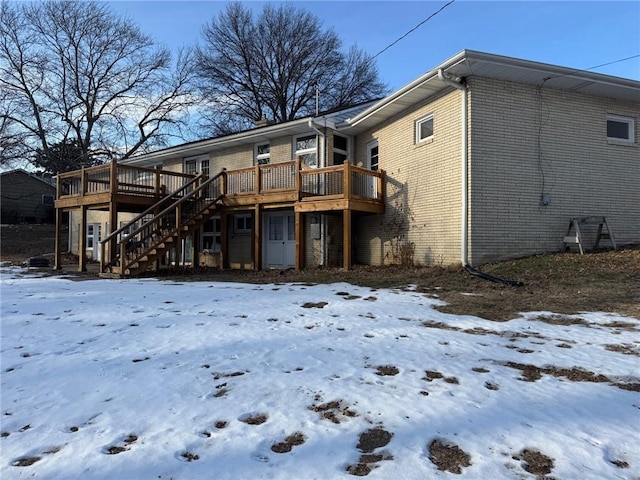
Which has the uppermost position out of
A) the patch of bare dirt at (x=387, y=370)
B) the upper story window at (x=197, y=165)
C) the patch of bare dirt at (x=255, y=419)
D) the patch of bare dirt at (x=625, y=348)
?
the upper story window at (x=197, y=165)

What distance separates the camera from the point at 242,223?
1642 centimetres

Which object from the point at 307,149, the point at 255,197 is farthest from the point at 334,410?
the point at 307,149

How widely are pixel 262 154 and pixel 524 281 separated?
35.1 ft

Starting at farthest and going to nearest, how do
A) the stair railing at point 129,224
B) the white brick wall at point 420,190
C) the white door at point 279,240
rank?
the white door at point 279,240, the stair railing at point 129,224, the white brick wall at point 420,190

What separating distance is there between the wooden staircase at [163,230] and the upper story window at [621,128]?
1157 cm

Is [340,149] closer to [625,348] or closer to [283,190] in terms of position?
[283,190]

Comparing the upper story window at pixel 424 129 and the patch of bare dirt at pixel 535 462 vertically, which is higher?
the upper story window at pixel 424 129

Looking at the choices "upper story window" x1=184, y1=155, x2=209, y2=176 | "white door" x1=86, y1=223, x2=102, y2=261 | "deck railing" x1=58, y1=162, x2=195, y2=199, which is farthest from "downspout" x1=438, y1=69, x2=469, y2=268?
"white door" x1=86, y1=223, x2=102, y2=261

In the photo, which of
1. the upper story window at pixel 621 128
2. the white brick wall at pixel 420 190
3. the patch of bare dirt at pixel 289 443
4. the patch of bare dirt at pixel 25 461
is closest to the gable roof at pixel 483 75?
the white brick wall at pixel 420 190

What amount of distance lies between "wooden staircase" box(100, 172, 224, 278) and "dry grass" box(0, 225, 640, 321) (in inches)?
48.6

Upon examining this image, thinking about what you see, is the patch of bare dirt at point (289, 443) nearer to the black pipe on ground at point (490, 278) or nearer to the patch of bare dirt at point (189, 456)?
the patch of bare dirt at point (189, 456)

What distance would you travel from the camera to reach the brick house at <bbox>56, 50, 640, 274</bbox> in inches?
398

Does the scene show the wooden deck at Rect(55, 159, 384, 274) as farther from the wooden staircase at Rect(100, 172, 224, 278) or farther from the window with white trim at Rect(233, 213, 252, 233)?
the window with white trim at Rect(233, 213, 252, 233)

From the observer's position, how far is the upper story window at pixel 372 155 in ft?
46.9
